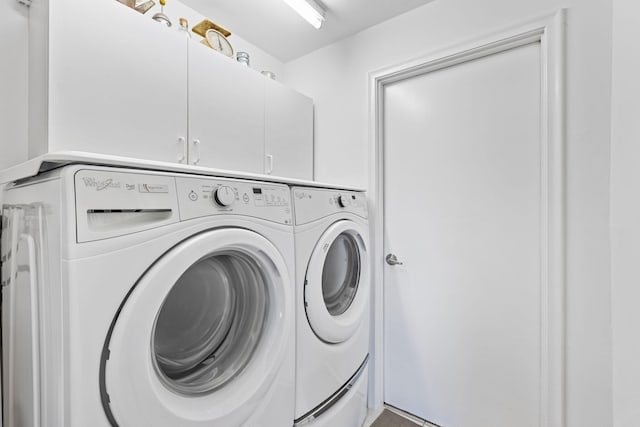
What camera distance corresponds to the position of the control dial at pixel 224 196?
2.85 feet

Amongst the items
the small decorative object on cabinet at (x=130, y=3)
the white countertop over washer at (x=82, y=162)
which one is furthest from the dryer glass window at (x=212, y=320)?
the small decorative object on cabinet at (x=130, y=3)

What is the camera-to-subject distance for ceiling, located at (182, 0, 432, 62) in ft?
5.29

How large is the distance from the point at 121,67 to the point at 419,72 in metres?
1.50

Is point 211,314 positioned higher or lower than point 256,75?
lower

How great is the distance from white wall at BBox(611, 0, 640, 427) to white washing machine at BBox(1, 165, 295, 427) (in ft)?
2.69

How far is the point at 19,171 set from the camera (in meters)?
0.78

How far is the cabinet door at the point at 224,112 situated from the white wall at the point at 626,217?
139 cm

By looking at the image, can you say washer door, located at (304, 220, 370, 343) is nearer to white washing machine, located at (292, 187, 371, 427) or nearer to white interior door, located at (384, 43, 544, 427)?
white washing machine, located at (292, 187, 371, 427)

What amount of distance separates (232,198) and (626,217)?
0.85 meters

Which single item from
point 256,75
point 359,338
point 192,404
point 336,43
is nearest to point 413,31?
point 336,43

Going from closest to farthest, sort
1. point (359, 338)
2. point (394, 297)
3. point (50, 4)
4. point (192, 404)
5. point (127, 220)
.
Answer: point (127, 220), point (192, 404), point (50, 4), point (359, 338), point (394, 297)

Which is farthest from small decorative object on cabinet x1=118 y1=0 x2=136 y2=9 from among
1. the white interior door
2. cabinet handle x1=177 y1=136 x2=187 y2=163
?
the white interior door

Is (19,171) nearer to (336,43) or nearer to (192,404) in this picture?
(192,404)

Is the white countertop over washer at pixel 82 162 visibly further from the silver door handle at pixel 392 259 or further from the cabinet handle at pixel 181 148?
the silver door handle at pixel 392 259
